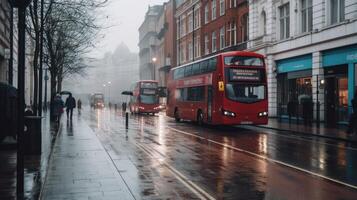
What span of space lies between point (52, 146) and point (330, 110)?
18730 millimetres

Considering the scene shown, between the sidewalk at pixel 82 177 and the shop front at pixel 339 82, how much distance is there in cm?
1639

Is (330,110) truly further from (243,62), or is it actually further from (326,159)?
(326,159)

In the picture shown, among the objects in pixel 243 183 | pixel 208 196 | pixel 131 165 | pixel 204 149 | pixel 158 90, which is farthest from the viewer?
pixel 158 90

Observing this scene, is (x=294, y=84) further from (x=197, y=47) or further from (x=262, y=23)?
(x=197, y=47)

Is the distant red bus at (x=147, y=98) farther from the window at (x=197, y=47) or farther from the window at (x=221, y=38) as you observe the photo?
the window at (x=197, y=47)

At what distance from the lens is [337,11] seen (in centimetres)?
2734

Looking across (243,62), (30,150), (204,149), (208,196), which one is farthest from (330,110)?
(208,196)

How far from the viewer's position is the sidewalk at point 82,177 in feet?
25.6

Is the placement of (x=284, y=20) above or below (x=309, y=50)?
above

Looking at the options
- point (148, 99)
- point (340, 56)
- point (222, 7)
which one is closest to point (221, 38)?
point (222, 7)

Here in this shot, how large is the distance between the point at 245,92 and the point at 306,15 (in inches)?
442

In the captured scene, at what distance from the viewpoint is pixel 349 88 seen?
84.9 feet

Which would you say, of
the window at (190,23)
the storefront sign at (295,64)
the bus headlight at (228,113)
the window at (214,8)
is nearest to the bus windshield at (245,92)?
the bus headlight at (228,113)

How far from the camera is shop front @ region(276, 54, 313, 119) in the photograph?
3075 cm
